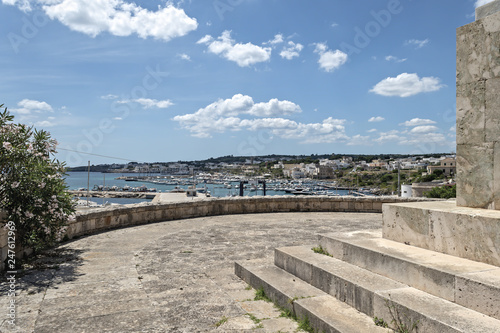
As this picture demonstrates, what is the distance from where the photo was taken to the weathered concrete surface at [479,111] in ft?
13.1

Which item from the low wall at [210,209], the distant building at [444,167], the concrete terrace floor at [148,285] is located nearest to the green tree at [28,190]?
the concrete terrace floor at [148,285]

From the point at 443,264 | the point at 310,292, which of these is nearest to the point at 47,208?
the point at 310,292

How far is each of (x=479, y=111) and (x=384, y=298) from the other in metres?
2.49

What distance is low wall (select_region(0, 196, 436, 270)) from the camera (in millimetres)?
8688

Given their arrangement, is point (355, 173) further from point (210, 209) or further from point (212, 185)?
point (210, 209)

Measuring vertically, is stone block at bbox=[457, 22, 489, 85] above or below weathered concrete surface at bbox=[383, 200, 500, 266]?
above

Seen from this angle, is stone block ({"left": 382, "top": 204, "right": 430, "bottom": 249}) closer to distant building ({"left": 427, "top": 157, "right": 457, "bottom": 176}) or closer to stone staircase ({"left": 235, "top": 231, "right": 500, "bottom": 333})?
stone staircase ({"left": 235, "top": 231, "right": 500, "bottom": 333})

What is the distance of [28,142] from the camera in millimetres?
5871

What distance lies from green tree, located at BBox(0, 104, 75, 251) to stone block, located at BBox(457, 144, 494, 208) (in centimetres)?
578

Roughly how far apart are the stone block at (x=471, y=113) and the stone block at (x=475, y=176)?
0.11 metres

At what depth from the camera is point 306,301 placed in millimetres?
Answer: 3705

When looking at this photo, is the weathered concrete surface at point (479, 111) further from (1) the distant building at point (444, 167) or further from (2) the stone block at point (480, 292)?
(1) the distant building at point (444, 167)

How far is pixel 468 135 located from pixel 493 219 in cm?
128

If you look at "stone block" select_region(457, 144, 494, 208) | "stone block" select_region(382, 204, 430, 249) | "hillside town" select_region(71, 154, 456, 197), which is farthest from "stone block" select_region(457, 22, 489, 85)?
"hillside town" select_region(71, 154, 456, 197)
